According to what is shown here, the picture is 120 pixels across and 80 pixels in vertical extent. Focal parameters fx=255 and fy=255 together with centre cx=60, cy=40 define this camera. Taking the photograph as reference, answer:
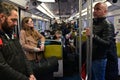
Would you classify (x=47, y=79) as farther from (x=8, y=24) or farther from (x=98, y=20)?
(x=8, y=24)

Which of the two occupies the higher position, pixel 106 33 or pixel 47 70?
pixel 106 33

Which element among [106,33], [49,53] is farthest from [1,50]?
[49,53]

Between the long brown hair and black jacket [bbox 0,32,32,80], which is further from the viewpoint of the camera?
the long brown hair

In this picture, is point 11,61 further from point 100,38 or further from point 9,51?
point 100,38

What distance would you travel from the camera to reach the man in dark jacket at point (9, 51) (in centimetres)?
222

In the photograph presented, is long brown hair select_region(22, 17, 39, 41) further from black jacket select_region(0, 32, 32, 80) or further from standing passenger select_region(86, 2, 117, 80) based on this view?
black jacket select_region(0, 32, 32, 80)

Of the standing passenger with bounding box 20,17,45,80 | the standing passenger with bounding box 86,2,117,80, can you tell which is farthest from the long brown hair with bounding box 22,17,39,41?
the standing passenger with bounding box 86,2,117,80

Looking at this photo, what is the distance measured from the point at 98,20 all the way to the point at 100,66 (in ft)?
1.99

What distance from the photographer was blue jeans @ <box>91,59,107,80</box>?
3357 millimetres

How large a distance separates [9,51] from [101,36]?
1.44m

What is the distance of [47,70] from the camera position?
454cm

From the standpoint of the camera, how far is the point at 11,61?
2.37 meters

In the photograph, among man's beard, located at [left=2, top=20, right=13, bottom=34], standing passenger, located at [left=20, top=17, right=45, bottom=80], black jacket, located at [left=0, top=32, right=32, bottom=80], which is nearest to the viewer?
black jacket, located at [left=0, top=32, right=32, bottom=80]

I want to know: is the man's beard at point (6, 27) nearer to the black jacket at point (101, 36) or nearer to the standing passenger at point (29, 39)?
the black jacket at point (101, 36)
